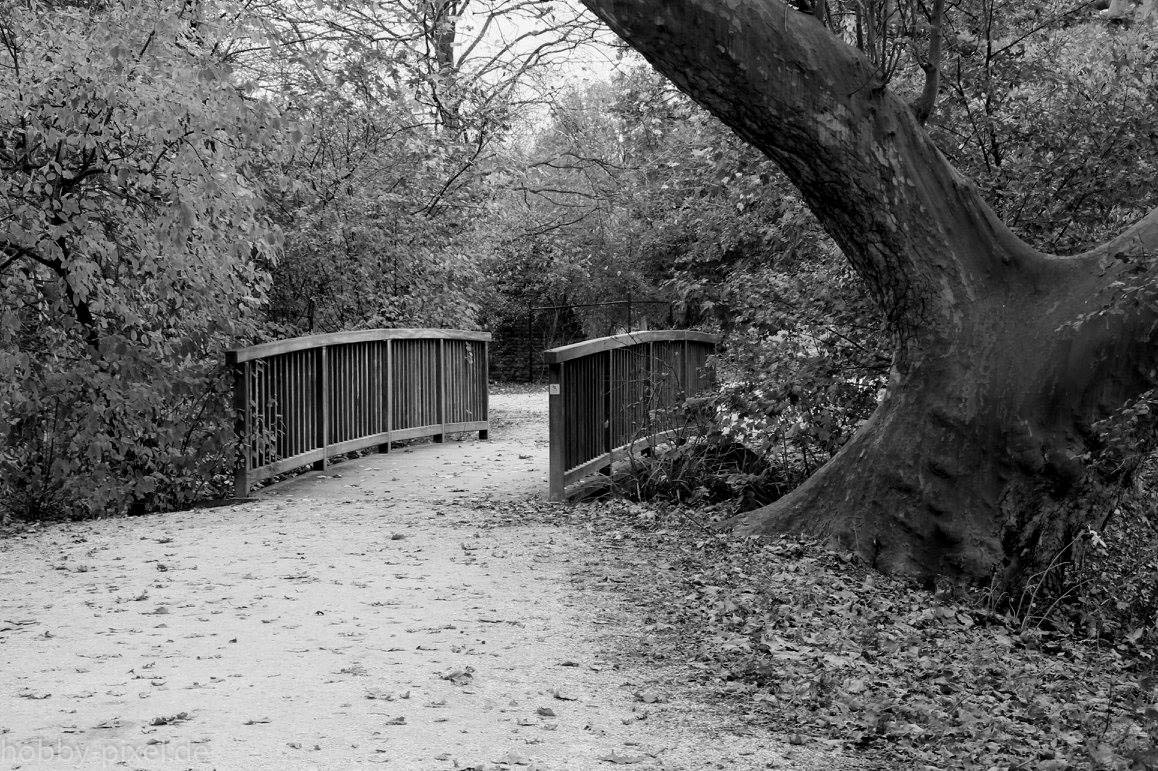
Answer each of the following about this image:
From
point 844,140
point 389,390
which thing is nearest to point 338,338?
point 389,390

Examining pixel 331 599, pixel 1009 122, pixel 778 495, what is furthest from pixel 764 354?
pixel 331 599

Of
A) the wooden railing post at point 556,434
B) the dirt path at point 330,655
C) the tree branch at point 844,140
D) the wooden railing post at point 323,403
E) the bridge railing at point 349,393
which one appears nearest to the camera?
the dirt path at point 330,655

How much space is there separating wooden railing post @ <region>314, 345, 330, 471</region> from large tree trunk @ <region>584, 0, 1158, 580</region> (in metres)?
6.01

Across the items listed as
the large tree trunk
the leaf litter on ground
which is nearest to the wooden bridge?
the leaf litter on ground

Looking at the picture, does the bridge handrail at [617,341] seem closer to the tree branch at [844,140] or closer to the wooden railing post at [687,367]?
the wooden railing post at [687,367]

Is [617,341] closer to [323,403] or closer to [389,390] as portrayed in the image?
[323,403]

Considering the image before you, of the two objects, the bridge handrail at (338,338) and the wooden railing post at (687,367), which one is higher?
the bridge handrail at (338,338)

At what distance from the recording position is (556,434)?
982 centimetres

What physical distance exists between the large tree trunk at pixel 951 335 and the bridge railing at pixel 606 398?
9.58 ft

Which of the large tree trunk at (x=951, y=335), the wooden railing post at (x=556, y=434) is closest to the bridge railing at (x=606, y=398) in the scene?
the wooden railing post at (x=556, y=434)

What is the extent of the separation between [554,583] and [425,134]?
1031 centimetres

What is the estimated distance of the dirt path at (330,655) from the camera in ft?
13.1

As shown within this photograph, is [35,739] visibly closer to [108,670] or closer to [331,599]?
[108,670]

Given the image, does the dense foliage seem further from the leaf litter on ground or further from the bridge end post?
the leaf litter on ground
